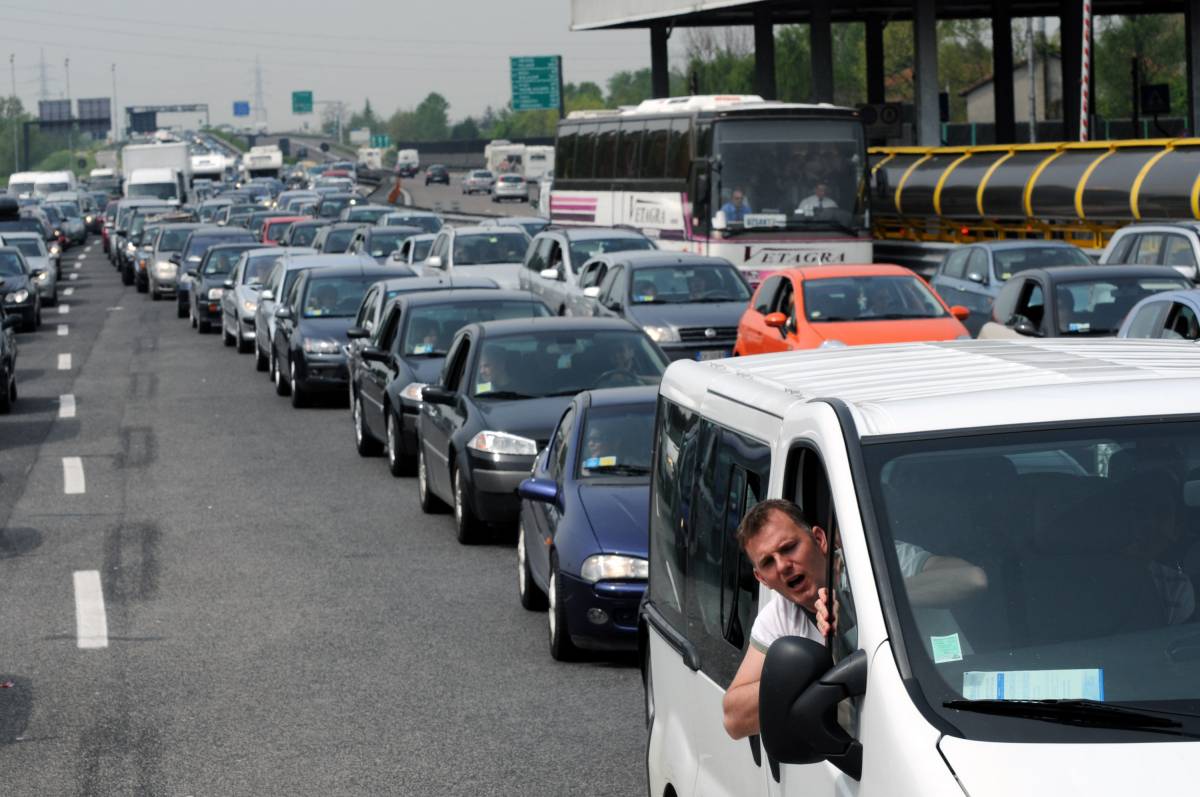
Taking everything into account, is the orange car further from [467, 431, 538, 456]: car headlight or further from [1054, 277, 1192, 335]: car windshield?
[467, 431, 538, 456]: car headlight

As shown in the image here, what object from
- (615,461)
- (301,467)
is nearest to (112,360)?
(301,467)

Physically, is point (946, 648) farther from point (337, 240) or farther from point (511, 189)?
point (511, 189)

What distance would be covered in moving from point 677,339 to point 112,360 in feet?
39.7

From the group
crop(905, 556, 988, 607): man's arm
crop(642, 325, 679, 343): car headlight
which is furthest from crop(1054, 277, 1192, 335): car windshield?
crop(905, 556, 988, 607): man's arm

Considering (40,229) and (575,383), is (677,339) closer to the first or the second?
(575,383)

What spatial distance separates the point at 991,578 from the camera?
13.4 feet

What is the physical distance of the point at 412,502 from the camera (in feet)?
54.9

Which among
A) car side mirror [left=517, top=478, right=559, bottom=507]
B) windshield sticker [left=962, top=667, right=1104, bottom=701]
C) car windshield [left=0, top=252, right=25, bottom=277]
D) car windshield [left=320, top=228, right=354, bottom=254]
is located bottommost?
car side mirror [left=517, top=478, right=559, bottom=507]

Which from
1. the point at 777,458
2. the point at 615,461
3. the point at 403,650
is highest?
the point at 777,458

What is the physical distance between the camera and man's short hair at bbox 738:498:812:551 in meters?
4.29

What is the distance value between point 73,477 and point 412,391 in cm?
352

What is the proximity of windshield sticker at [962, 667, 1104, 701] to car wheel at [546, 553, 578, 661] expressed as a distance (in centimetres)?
663

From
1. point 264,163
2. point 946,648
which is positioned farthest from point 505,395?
point 264,163

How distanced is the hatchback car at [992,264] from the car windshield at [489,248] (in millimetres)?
8352
